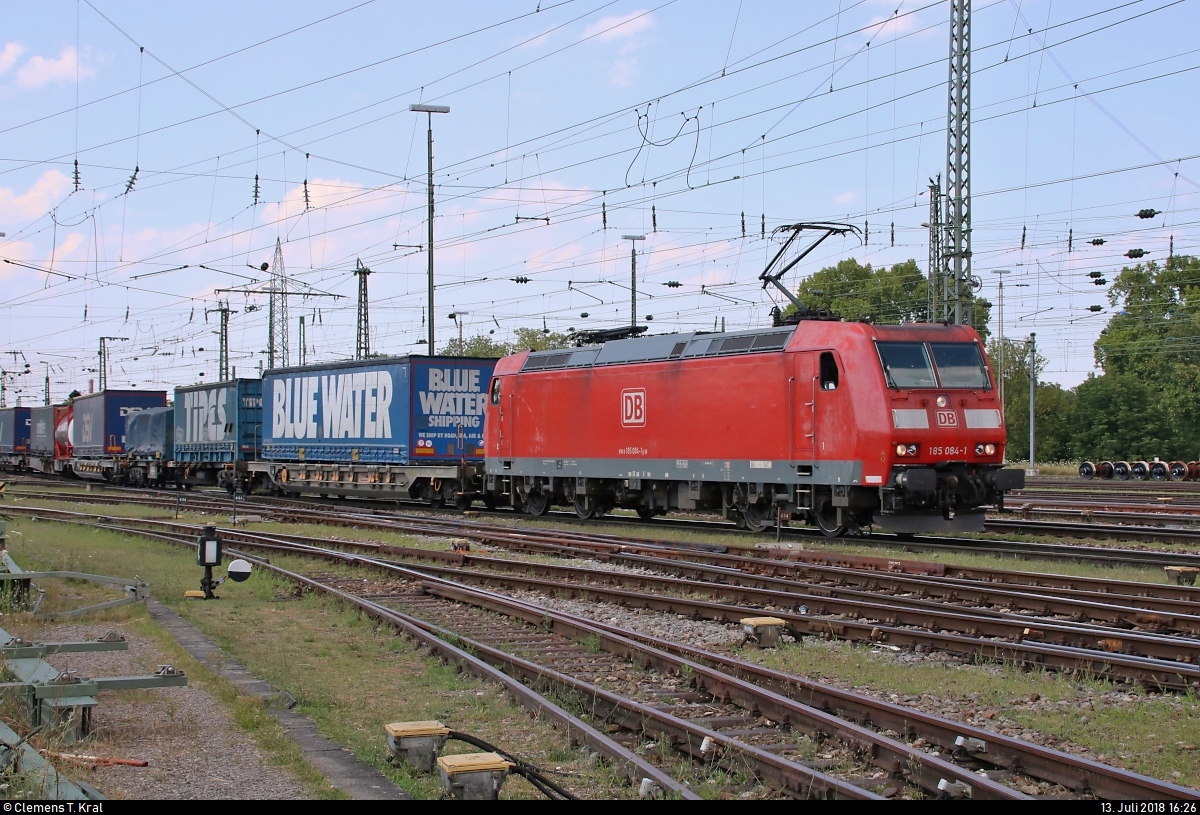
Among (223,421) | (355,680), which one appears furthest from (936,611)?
(223,421)

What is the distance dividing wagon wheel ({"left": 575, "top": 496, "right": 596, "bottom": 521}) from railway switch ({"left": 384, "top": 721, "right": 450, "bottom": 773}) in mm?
17659

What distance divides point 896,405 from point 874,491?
165 cm

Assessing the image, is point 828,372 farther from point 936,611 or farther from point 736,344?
point 936,611

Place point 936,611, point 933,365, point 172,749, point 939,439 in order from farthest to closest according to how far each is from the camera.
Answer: point 933,365 < point 939,439 < point 936,611 < point 172,749

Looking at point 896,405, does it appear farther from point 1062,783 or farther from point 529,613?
point 1062,783

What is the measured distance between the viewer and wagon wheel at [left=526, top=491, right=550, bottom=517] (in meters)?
25.8

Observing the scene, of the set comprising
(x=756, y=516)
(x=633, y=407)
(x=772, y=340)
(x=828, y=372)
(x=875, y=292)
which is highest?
(x=875, y=292)

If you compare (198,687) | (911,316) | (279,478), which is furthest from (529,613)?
(911,316)

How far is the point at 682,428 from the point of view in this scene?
818 inches

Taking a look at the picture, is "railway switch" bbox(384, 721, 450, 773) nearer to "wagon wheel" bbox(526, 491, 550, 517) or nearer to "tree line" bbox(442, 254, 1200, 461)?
"wagon wheel" bbox(526, 491, 550, 517)

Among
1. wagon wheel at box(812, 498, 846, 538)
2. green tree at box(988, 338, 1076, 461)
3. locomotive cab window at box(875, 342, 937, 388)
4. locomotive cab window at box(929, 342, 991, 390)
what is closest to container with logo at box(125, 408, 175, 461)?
wagon wheel at box(812, 498, 846, 538)

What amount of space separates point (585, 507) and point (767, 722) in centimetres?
1711

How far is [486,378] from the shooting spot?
29.9 metres

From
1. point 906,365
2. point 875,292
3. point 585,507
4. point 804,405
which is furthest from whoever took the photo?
point 875,292
